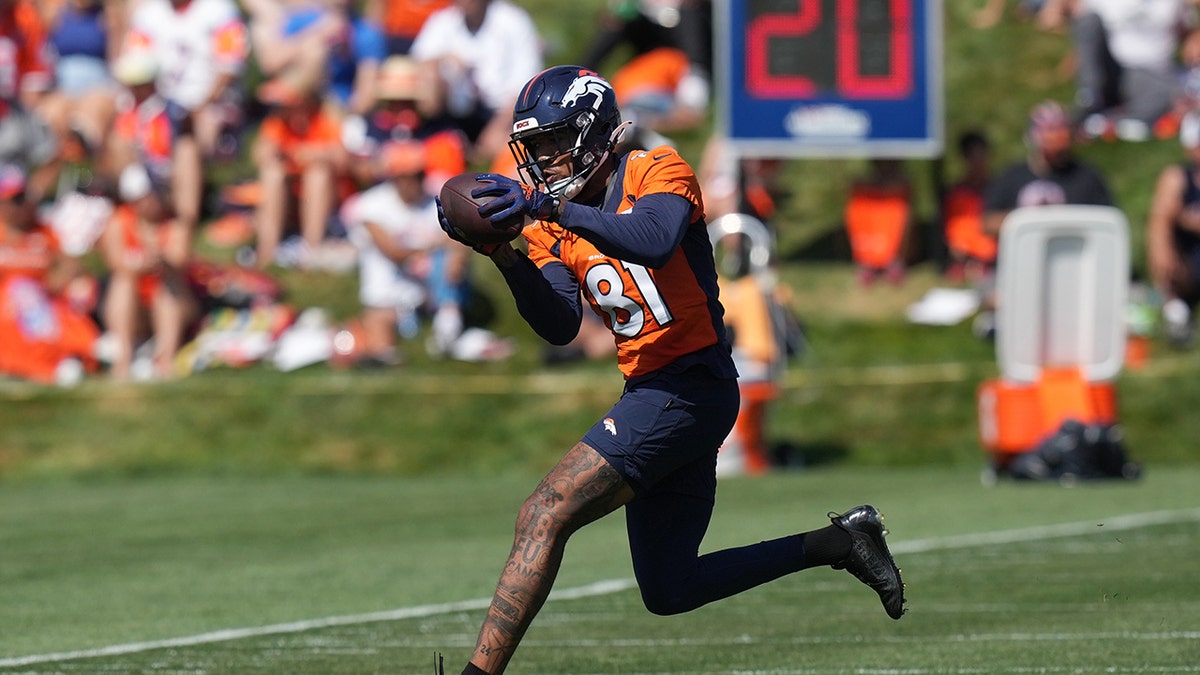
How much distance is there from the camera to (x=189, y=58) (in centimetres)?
1916

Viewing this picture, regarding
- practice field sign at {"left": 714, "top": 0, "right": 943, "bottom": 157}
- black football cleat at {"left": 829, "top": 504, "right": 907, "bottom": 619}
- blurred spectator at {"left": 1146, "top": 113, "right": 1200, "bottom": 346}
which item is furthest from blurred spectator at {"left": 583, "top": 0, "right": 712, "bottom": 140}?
black football cleat at {"left": 829, "top": 504, "right": 907, "bottom": 619}

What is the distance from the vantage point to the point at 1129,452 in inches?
614

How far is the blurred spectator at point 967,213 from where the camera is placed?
18.0 meters

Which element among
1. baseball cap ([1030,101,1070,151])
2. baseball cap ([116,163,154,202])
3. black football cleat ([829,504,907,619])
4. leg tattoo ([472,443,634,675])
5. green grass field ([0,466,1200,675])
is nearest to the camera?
leg tattoo ([472,443,634,675])

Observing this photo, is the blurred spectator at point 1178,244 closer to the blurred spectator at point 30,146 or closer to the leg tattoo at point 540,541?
the blurred spectator at point 30,146

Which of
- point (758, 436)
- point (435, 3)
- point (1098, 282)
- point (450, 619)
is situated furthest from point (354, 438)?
point (450, 619)

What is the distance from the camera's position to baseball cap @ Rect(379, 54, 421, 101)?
58.6 feet

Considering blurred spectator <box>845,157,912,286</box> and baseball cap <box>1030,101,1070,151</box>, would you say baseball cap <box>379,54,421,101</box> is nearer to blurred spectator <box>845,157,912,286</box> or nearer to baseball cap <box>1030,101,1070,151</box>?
blurred spectator <box>845,157,912,286</box>

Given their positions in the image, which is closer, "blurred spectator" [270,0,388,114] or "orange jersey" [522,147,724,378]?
"orange jersey" [522,147,724,378]

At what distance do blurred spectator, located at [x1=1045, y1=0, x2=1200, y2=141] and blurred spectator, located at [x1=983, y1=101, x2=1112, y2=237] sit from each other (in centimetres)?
223

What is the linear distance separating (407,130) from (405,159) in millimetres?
913

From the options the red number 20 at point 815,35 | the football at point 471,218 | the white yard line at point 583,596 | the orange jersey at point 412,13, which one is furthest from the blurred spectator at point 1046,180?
the football at point 471,218

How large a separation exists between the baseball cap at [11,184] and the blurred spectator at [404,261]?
3.51 meters

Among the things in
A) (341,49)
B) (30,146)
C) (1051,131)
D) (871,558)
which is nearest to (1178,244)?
(1051,131)
